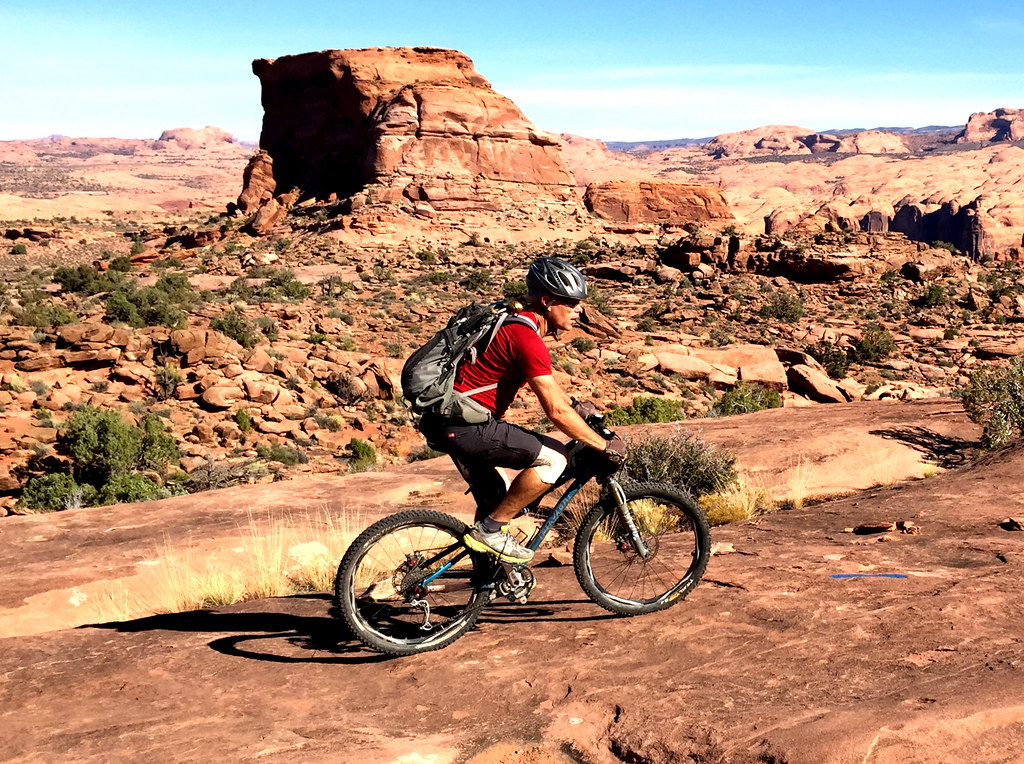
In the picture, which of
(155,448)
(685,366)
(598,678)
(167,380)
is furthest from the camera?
(685,366)

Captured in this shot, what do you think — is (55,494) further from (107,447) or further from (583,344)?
(583,344)

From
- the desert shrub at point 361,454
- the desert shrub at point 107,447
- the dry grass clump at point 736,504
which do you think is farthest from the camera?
the desert shrub at point 361,454

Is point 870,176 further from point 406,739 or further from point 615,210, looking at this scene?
point 406,739

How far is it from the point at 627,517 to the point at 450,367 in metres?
1.31

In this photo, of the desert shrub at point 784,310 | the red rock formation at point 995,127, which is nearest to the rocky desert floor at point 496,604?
the desert shrub at point 784,310

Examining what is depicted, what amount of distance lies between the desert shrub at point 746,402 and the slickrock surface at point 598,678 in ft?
39.5

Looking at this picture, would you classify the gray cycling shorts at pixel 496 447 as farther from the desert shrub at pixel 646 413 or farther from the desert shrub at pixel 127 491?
the desert shrub at pixel 646 413

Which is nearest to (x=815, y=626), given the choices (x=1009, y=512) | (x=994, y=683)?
(x=994, y=683)

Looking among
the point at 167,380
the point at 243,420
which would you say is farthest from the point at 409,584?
the point at 167,380

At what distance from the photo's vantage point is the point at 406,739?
312cm

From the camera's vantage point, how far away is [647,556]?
4434 millimetres

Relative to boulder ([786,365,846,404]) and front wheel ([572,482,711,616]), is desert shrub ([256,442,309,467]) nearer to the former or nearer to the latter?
front wheel ([572,482,711,616])

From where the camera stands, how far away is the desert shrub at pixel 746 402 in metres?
17.1

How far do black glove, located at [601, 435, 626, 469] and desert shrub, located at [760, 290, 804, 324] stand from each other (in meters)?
27.3
